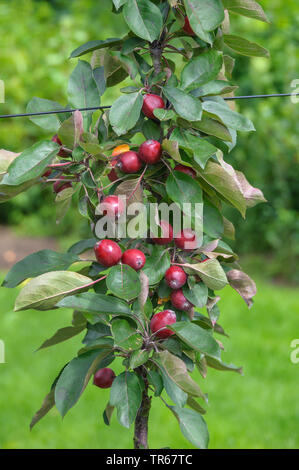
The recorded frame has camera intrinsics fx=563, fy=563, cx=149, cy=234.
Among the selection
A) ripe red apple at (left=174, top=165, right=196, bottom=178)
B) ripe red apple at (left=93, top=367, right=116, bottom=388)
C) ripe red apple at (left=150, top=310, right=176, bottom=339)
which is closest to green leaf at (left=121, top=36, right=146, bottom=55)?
ripe red apple at (left=174, top=165, right=196, bottom=178)

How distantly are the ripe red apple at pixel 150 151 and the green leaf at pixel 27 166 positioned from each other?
0.13m

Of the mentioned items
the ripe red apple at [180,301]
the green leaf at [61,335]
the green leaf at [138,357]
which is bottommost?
the green leaf at [61,335]

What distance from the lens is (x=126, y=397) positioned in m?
0.81

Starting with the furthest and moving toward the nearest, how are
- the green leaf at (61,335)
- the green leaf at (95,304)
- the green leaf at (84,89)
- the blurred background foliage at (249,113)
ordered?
the blurred background foliage at (249,113) → the green leaf at (61,335) → the green leaf at (84,89) → the green leaf at (95,304)

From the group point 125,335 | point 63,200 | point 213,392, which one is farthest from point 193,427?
point 213,392

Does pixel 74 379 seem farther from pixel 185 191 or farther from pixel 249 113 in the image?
pixel 249 113

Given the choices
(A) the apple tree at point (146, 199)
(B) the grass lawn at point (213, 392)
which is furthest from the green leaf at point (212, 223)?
(B) the grass lawn at point (213, 392)

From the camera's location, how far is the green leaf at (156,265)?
0.84 meters

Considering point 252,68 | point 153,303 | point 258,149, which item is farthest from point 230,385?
point 252,68

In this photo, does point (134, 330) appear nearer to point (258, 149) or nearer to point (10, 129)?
point (258, 149)

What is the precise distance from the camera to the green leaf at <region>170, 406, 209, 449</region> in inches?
33.3

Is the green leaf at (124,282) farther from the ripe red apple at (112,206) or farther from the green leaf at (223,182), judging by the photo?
the green leaf at (223,182)

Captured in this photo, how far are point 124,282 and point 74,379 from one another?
0.17 metres
